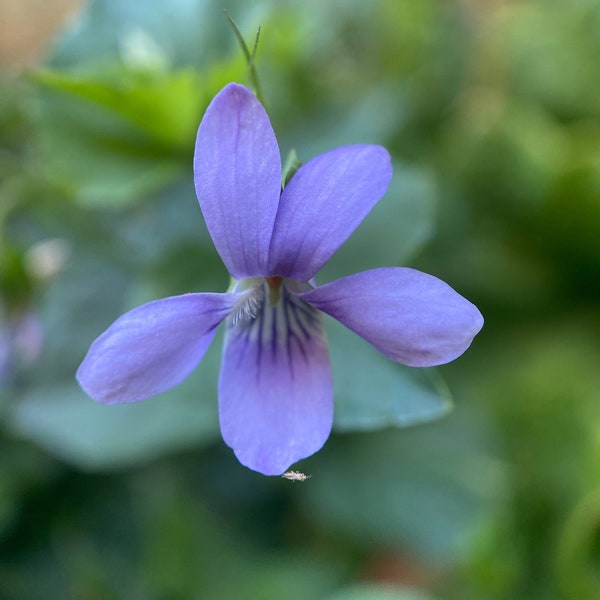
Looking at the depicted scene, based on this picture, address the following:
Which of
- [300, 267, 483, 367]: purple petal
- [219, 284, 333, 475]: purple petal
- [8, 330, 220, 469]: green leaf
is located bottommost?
[8, 330, 220, 469]: green leaf

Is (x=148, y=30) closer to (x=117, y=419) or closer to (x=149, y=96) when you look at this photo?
(x=149, y=96)

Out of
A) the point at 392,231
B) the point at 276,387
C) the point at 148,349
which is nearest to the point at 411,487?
the point at 392,231

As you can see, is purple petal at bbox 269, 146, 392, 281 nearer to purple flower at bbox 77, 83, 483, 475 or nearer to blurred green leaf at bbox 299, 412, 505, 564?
purple flower at bbox 77, 83, 483, 475

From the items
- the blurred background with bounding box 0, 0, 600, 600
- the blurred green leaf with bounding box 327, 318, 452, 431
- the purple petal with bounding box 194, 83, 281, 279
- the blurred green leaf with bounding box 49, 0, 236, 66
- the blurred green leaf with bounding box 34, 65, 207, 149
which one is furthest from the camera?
the blurred green leaf with bounding box 49, 0, 236, 66

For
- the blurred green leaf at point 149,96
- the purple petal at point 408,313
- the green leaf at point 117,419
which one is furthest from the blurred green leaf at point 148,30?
the purple petal at point 408,313

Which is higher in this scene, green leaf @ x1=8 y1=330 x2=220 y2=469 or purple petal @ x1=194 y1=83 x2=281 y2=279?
A: purple petal @ x1=194 y1=83 x2=281 y2=279

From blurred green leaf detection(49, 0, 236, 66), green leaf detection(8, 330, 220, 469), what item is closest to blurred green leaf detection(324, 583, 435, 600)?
green leaf detection(8, 330, 220, 469)

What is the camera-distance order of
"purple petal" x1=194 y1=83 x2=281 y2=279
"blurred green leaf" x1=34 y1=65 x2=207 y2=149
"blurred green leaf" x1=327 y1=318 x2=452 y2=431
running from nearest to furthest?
"purple petal" x1=194 y1=83 x2=281 y2=279 < "blurred green leaf" x1=327 y1=318 x2=452 y2=431 < "blurred green leaf" x1=34 y1=65 x2=207 y2=149
